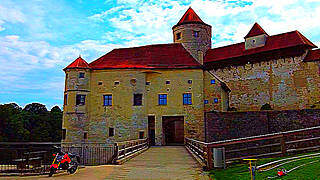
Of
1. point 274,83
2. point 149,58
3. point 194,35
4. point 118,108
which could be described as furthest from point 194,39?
point 118,108

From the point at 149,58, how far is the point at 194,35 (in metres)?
6.62

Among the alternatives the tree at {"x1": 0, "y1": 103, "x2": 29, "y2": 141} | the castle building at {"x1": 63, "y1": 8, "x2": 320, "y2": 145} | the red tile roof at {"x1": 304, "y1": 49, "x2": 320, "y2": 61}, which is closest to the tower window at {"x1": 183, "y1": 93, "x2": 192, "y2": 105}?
the castle building at {"x1": 63, "y1": 8, "x2": 320, "y2": 145}

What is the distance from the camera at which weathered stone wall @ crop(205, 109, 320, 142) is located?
17.4 m

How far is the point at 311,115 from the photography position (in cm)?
1658

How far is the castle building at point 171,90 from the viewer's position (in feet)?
95.0

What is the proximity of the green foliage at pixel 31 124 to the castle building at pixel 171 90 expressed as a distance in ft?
91.1

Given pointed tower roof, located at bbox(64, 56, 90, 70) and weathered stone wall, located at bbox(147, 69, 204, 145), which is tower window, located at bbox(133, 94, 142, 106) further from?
pointed tower roof, located at bbox(64, 56, 90, 70)

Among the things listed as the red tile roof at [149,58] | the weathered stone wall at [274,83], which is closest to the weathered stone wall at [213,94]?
the red tile roof at [149,58]

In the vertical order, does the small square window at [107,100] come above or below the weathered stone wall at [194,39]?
below

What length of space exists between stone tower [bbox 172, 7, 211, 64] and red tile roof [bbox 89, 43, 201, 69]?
151 cm

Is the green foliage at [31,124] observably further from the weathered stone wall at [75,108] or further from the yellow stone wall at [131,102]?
the yellow stone wall at [131,102]

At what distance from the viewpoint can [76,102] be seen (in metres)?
30.3

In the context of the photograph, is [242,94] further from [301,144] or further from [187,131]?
[301,144]

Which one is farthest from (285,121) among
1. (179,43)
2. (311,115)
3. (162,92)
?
(179,43)
